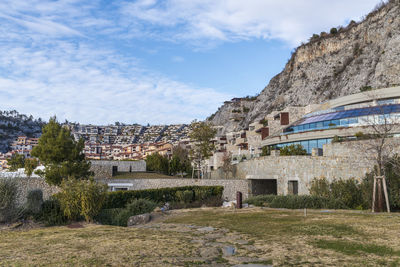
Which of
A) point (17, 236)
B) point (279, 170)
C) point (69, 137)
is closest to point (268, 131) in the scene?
point (279, 170)

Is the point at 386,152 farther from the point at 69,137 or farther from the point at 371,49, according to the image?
the point at 371,49

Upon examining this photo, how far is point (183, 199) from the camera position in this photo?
24.9m

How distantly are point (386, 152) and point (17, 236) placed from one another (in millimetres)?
19779

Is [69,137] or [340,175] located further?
[69,137]

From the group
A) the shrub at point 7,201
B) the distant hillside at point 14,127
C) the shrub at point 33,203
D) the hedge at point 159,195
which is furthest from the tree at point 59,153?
the distant hillside at point 14,127

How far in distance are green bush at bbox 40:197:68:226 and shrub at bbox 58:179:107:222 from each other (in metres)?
0.32

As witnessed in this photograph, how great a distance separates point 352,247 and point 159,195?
17.4 m

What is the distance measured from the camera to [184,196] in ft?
81.7

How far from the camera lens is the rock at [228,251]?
8.27m

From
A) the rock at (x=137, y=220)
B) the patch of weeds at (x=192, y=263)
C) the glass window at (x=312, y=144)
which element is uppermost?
the glass window at (x=312, y=144)

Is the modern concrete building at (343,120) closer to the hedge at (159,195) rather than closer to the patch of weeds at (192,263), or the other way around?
the hedge at (159,195)

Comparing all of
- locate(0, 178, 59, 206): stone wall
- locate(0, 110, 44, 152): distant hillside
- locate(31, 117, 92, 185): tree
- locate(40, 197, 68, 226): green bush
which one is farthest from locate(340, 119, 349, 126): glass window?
locate(0, 110, 44, 152): distant hillside

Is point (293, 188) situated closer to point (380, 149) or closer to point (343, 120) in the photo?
point (380, 149)

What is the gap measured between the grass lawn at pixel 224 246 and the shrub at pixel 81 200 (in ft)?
13.5
